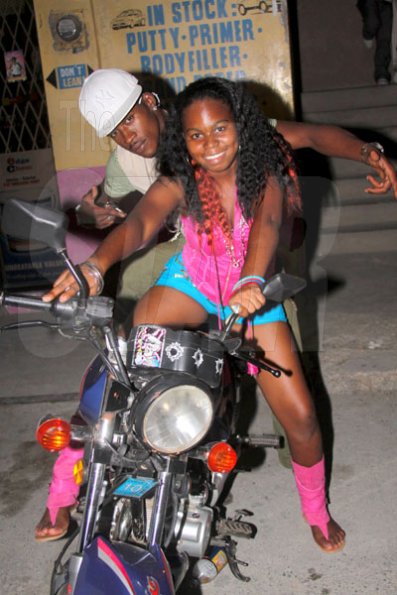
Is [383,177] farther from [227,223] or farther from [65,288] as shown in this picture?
[65,288]

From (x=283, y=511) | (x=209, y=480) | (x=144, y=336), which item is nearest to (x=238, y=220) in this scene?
(x=144, y=336)

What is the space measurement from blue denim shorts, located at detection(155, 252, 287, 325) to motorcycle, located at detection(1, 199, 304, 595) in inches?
17.6

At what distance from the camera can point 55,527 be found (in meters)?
2.79

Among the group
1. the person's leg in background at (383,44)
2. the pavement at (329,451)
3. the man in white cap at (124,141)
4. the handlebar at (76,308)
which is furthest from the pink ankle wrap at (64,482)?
the person's leg in background at (383,44)

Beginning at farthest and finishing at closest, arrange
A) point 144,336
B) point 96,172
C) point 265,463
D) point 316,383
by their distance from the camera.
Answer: point 96,172 < point 316,383 < point 265,463 < point 144,336

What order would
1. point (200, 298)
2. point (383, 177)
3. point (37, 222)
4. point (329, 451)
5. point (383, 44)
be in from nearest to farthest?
point (37, 222) → point (383, 177) → point (200, 298) → point (329, 451) → point (383, 44)

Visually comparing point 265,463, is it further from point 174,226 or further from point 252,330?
point 174,226

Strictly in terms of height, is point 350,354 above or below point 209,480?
below

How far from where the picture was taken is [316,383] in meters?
3.86

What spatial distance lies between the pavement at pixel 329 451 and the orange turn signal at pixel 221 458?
30.6 inches

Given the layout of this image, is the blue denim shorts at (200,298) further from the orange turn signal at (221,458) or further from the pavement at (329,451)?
the pavement at (329,451)

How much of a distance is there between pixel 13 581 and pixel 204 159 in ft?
5.98

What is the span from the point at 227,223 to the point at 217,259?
15cm

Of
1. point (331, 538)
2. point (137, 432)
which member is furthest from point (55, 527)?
point (137, 432)
